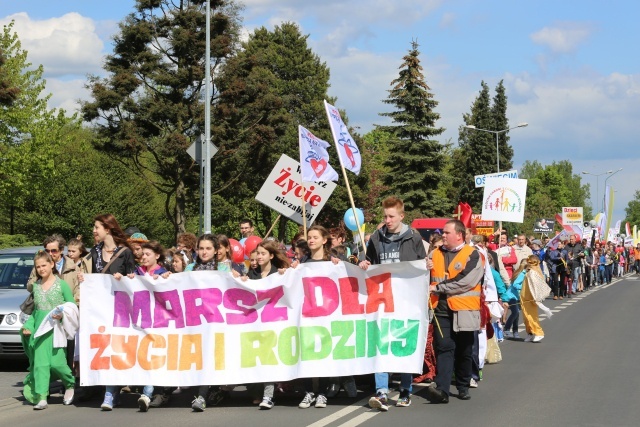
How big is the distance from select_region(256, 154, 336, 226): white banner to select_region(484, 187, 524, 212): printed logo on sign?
9.50 metres

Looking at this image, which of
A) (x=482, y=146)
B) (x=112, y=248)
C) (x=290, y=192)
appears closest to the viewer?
(x=112, y=248)

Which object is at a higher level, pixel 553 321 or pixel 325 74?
pixel 325 74

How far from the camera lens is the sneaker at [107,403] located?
32.3ft

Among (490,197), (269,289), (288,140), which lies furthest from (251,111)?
(269,289)

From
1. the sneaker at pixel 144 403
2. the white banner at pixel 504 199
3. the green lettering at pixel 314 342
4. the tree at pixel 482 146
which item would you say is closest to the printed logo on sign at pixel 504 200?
the white banner at pixel 504 199

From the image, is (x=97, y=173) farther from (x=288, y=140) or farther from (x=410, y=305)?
(x=410, y=305)

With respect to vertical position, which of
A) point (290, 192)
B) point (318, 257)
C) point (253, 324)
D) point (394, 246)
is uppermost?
point (290, 192)

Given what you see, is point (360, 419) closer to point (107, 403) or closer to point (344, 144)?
point (107, 403)

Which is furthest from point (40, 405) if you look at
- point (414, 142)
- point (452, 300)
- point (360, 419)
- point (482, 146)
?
point (482, 146)

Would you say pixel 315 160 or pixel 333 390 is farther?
pixel 315 160

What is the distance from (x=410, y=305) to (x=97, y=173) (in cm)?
5338

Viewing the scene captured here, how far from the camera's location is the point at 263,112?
152 feet

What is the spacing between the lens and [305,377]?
32.7 ft

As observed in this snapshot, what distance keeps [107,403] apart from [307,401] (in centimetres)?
191
